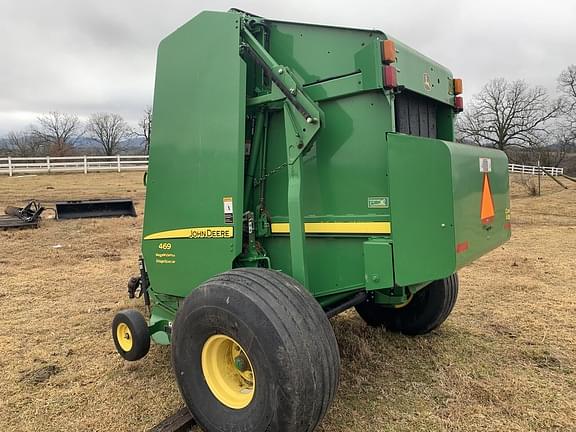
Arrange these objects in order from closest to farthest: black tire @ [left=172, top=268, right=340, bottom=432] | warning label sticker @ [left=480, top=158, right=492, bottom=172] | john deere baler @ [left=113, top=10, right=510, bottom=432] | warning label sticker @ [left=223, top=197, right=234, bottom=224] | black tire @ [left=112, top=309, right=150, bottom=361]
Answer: black tire @ [left=172, top=268, right=340, bottom=432]
john deere baler @ [left=113, top=10, right=510, bottom=432]
warning label sticker @ [left=480, top=158, right=492, bottom=172]
warning label sticker @ [left=223, top=197, right=234, bottom=224]
black tire @ [left=112, top=309, right=150, bottom=361]

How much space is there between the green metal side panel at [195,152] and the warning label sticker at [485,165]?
1.46 metres

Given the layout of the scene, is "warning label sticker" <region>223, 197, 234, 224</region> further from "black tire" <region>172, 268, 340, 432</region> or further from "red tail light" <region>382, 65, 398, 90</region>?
"red tail light" <region>382, 65, 398, 90</region>

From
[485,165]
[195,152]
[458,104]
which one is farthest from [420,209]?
[195,152]

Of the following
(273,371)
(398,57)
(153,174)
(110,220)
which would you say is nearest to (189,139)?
(153,174)

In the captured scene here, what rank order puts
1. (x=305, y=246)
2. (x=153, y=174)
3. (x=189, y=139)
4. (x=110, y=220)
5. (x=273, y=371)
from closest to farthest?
(x=273, y=371) < (x=305, y=246) < (x=189, y=139) < (x=153, y=174) < (x=110, y=220)

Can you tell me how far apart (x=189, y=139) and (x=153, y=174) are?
17.6 inches

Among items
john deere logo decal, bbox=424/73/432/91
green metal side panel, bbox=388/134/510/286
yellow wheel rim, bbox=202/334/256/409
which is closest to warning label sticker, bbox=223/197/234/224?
yellow wheel rim, bbox=202/334/256/409

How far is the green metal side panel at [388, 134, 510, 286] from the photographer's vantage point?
252 cm

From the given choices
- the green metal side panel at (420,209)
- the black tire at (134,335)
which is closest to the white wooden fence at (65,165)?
the black tire at (134,335)

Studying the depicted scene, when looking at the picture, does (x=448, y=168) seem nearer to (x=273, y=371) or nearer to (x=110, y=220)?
(x=273, y=371)

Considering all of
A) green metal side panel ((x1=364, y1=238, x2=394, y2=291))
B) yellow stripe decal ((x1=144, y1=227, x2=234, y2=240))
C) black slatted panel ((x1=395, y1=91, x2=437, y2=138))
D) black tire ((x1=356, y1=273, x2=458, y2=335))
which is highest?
black slatted panel ((x1=395, y1=91, x2=437, y2=138))

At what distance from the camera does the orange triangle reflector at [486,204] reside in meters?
2.89

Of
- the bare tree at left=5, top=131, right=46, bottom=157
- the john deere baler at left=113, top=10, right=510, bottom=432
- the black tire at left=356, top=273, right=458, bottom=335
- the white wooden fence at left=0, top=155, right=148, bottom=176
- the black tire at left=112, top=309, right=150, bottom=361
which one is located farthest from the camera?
the bare tree at left=5, top=131, right=46, bottom=157

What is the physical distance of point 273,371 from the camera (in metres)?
2.27
